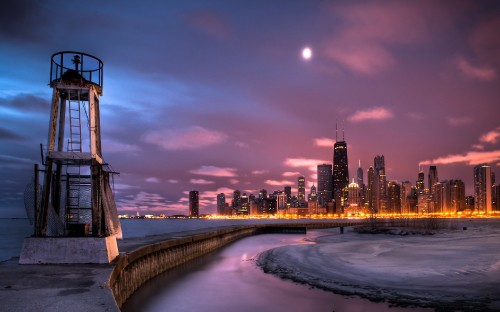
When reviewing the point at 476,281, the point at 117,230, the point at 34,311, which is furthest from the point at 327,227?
the point at 34,311

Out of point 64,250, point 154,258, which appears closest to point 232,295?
point 154,258

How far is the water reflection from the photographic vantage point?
18344mm

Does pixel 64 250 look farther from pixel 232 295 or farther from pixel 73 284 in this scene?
pixel 232 295

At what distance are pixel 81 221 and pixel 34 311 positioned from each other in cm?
976

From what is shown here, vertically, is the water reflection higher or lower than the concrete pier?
lower

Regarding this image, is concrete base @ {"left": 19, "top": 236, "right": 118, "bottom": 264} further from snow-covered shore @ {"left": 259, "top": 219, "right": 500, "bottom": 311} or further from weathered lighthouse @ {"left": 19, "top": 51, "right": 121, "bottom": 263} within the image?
snow-covered shore @ {"left": 259, "top": 219, "right": 500, "bottom": 311}

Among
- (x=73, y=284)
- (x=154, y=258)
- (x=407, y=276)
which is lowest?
(x=407, y=276)

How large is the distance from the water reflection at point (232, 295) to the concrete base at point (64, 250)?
3550 millimetres

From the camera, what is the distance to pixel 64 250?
15289 millimetres

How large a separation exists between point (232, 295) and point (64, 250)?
995 centimetres

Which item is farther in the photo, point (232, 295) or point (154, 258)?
point (154, 258)

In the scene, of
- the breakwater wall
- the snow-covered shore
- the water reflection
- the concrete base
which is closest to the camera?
the concrete base

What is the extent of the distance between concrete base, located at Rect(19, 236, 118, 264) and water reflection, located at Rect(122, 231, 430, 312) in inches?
140

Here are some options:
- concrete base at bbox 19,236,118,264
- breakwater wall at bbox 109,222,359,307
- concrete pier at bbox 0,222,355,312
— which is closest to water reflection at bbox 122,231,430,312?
breakwater wall at bbox 109,222,359,307
